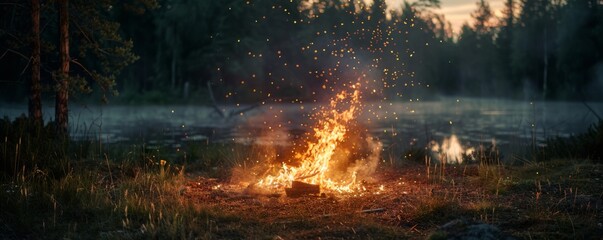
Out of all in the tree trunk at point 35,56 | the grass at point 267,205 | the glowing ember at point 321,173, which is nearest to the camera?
the grass at point 267,205

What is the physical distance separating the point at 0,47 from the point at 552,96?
2494 inches

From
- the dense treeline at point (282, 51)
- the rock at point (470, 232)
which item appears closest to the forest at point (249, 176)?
the rock at point (470, 232)

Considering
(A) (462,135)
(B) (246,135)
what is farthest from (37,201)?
(A) (462,135)

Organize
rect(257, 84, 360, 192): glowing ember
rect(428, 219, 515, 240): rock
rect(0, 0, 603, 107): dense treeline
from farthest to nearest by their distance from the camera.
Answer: rect(0, 0, 603, 107): dense treeline
rect(257, 84, 360, 192): glowing ember
rect(428, 219, 515, 240): rock

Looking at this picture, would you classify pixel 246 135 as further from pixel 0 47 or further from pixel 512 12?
pixel 512 12

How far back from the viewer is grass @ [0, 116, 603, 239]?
269 inches

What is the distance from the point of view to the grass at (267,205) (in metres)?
6.84

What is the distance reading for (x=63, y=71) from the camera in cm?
1245

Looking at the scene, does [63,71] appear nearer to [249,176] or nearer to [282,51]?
[249,176]

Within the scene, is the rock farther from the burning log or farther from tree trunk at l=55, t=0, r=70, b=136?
tree trunk at l=55, t=0, r=70, b=136

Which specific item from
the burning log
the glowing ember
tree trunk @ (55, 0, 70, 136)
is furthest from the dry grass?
tree trunk @ (55, 0, 70, 136)

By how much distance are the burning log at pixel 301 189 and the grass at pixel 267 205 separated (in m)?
0.25

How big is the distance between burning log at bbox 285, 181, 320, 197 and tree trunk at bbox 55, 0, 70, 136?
19.7 ft

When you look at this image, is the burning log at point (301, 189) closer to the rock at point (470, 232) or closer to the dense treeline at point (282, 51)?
the rock at point (470, 232)
